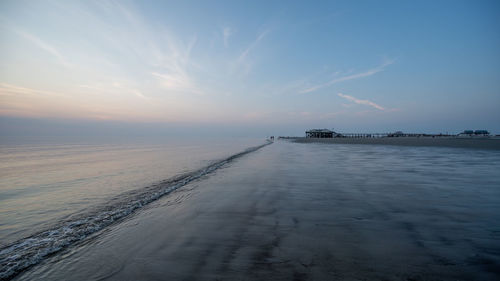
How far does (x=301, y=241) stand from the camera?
423cm

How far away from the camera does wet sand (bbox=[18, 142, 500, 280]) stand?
10.6ft

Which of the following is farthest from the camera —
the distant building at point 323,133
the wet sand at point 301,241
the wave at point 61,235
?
the distant building at point 323,133

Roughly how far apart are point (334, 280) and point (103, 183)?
1329 cm

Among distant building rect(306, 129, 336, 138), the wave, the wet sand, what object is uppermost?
distant building rect(306, 129, 336, 138)

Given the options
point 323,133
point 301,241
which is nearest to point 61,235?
point 301,241

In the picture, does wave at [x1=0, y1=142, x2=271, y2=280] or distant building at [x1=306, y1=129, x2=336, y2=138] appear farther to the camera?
distant building at [x1=306, y1=129, x2=336, y2=138]

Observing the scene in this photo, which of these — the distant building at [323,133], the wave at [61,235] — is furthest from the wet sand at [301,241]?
the distant building at [323,133]

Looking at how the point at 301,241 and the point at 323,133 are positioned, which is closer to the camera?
the point at 301,241

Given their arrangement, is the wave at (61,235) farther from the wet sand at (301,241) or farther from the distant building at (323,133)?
the distant building at (323,133)

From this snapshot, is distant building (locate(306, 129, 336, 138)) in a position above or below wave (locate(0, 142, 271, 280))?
above

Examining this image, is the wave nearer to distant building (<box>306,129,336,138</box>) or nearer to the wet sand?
the wet sand

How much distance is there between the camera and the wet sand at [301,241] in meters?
3.25

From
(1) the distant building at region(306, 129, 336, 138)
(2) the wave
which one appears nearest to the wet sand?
(2) the wave

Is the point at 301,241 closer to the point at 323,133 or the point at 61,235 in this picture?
the point at 61,235
